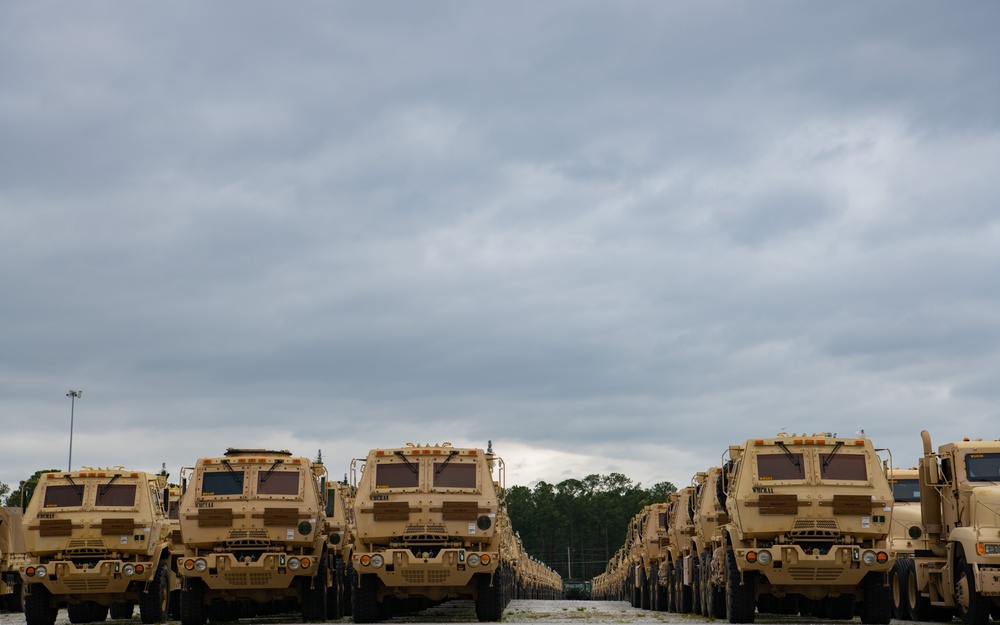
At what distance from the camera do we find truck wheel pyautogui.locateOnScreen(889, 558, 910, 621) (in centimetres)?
2284

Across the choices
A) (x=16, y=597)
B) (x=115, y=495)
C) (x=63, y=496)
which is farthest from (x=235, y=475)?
(x=16, y=597)

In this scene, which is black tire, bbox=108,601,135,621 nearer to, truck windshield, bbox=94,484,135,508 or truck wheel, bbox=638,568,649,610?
truck windshield, bbox=94,484,135,508

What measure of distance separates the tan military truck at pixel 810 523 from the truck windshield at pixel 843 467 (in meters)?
0.02

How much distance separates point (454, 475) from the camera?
70.4 feet

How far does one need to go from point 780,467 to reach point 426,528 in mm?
6187

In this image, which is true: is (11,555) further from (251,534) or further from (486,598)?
(486,598)

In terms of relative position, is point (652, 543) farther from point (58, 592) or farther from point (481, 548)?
point (58, 592)

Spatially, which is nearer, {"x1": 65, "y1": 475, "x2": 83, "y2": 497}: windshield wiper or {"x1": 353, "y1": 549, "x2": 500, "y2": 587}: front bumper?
{"x1": 353, "y1": 549, "x2": 500, "y2": 587}: front bumper

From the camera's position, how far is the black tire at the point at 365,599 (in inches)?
825

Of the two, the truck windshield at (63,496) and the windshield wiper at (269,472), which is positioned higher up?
the windshield wiper at (269,472)

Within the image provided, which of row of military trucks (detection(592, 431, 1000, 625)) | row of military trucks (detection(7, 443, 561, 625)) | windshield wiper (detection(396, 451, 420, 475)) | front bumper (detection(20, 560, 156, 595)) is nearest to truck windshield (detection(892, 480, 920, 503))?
row of military trucks (detection(592, 431, 1000, 625))

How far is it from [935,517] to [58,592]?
16.2 meters

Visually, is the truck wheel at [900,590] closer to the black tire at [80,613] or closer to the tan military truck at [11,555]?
the black tire at [80,613]

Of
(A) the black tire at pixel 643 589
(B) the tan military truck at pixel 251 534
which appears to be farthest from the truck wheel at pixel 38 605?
(A) the black tire at pixel 643 589
